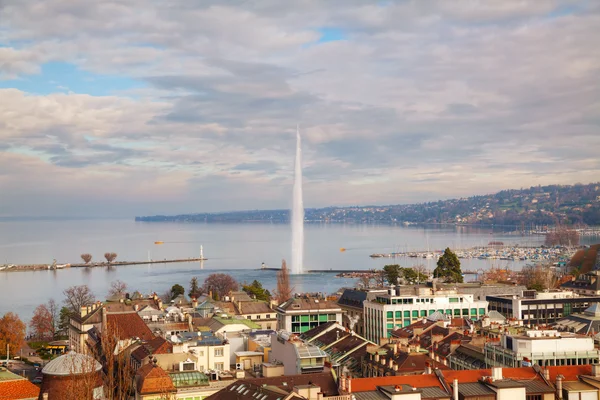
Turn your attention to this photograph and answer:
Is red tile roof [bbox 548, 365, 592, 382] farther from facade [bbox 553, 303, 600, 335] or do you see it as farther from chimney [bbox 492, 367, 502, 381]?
facade [bbox 553, 303, 600, 335]

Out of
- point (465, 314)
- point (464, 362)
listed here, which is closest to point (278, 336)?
point (464, 362)

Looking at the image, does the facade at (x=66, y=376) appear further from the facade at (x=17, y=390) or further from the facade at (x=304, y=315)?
the facade at (x=304, y=315)

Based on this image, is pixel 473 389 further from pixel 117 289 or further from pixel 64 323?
pixel 117 289

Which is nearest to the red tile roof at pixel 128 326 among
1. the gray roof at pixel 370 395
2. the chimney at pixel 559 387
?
the gray roof at pixel 370 395

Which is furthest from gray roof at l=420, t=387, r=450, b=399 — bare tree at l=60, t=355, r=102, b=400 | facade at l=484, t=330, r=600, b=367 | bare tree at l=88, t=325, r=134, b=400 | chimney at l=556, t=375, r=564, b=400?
bare tree at l=60, t=355, r=102, b=400

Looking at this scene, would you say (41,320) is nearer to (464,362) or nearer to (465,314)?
(465,314)
